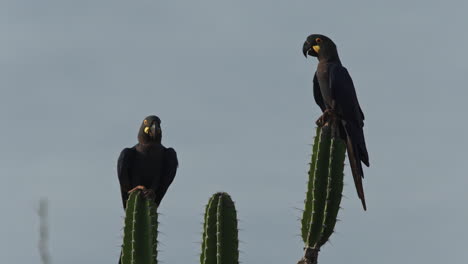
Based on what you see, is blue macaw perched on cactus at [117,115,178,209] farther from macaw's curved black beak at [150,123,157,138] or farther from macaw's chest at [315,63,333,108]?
macaw's chest at [315,63,333,108]

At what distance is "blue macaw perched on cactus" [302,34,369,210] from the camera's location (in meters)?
7.91

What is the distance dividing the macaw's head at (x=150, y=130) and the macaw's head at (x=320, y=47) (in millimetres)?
2078

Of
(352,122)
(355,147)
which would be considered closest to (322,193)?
(355,147)

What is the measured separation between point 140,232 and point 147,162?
3.50 m

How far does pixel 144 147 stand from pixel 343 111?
8.12 feet

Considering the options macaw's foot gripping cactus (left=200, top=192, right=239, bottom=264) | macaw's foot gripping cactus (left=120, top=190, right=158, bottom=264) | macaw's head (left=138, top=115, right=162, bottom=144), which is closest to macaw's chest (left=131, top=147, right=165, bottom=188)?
macaw's head (left=138, top=115, right=162, bottom=144)

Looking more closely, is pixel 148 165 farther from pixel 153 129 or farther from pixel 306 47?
pixel 306 47

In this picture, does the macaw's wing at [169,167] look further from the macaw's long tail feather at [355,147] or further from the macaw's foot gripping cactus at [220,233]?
the macaw's foot gripping cactus at [220,233]

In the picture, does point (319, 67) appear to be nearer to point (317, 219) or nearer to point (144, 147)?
point (144, 147)

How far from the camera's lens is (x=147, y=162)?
9211 mm

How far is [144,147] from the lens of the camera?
9.24 meters

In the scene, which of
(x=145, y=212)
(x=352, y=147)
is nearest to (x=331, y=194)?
(x=145, y=212)

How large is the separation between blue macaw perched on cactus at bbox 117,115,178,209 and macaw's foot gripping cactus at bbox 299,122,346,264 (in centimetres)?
330

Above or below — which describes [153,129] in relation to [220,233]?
above
